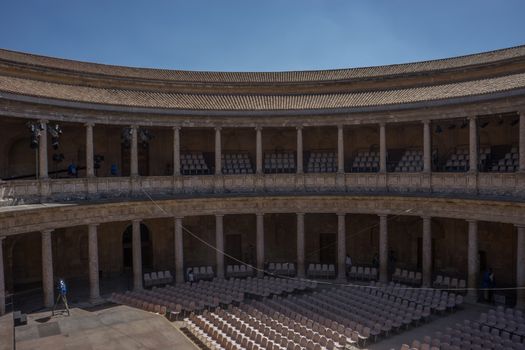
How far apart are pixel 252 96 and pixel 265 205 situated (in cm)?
918

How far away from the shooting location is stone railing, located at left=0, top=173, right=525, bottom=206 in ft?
80.2

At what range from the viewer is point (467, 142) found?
32156 millimetres

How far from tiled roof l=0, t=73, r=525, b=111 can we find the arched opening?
1045cm

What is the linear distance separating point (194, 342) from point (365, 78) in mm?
22773

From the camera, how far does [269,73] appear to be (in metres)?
39.4

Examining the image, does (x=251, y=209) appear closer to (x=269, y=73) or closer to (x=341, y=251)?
(x=341, y=251)

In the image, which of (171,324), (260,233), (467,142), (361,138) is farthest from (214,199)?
(467,142)

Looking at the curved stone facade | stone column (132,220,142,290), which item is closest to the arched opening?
the curved stone facade

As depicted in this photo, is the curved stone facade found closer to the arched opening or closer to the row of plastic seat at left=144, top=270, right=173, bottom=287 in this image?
the arched opening

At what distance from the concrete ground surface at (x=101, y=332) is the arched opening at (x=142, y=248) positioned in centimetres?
960

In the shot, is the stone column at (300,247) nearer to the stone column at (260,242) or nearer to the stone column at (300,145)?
the stone column at (260,242)

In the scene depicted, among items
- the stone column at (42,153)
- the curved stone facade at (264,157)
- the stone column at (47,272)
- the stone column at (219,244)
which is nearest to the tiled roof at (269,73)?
the curved stone facade at (264,157)

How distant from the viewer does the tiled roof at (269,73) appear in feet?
104

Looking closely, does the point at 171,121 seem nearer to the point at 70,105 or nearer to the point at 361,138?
the point at 70,105
